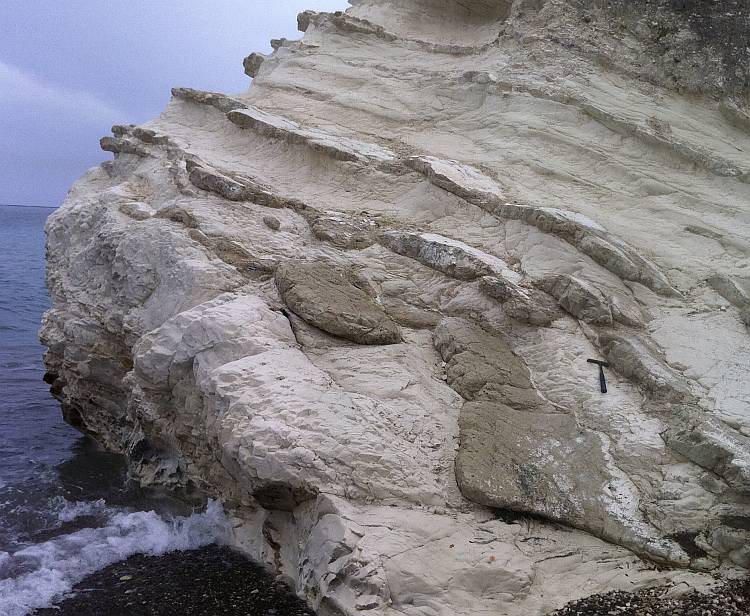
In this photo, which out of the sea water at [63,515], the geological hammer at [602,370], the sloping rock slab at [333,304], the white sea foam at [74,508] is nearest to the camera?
the sea water at [63,515]

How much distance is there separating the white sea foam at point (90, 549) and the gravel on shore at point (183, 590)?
5.2 inches

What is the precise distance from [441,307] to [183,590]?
11.9 ft

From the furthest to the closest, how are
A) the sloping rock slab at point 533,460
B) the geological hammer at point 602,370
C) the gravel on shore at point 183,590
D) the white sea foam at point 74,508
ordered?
the white sea foam at point 74,508 < the geological hammer at point 602,370 < the sloping rock slab at point 533,460 < the gravel on shore at point 183,590

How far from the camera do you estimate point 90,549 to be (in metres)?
5.59

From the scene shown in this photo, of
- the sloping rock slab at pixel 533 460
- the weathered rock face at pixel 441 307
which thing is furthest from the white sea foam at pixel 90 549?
the sloping rock slab at pixel 533 460

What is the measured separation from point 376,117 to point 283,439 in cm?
638

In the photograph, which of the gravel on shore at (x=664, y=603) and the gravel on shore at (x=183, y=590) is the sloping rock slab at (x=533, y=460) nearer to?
the gravel on shore at (x=664, y=603)

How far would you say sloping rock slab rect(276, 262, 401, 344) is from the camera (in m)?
6.15

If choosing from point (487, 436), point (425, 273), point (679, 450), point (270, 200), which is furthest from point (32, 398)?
point (679, 450)

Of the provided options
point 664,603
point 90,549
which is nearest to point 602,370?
point 664,603

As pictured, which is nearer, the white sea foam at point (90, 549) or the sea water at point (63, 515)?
the white sea foam at point (90, 549)

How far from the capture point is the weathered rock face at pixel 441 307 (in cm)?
483

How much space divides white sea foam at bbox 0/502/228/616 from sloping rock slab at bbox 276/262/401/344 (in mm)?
2028

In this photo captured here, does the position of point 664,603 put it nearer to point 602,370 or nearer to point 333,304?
point 602,370
